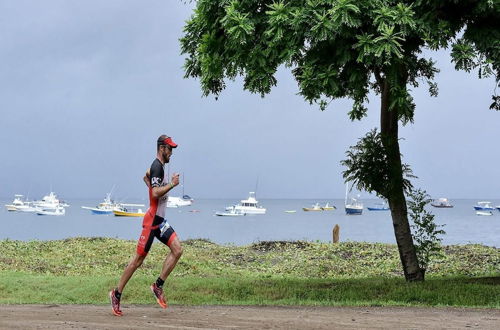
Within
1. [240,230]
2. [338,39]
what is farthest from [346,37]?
[240,230]

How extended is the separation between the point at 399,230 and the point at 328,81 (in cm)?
605

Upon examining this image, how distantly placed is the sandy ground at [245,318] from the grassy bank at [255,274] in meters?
1.53

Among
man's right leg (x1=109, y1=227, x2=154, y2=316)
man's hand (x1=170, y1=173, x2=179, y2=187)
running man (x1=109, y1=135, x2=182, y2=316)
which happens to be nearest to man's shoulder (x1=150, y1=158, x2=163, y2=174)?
running man (x1=109, y1=135, x2=182, y2=316)

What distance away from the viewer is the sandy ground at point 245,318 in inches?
454

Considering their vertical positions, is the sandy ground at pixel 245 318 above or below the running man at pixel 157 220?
below

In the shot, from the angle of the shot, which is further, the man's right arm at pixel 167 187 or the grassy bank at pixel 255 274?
the grassy bank at pixel 255 274

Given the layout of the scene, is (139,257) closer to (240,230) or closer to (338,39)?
(338,39)

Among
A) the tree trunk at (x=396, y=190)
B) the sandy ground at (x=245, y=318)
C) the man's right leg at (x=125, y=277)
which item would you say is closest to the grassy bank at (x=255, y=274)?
the tree trunk at (x=396, y=190)

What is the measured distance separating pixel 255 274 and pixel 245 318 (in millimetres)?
13539

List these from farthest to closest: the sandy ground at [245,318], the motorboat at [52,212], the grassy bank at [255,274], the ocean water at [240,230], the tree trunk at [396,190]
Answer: the motorboat at [52,212], the ocean water at [240,230], the tree trunk at [396,190], the grassy bank at [255,274], the sandy ground at [245,318]

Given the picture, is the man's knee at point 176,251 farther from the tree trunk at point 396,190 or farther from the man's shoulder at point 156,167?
the tree trunk at point 396,190

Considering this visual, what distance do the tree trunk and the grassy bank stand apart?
2.30ft

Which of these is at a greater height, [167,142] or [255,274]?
[167,142]

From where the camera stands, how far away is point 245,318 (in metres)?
12.3
